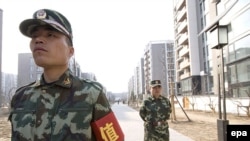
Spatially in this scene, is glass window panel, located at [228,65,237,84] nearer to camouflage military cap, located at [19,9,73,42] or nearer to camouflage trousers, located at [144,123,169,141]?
camouflage trousers, located at [144,123,169,141]

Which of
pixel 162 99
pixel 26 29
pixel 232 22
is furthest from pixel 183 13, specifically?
pixel 26 29

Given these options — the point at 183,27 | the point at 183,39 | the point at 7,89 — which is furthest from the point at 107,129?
the point at 7,89

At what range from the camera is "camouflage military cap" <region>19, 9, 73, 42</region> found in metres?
1.55

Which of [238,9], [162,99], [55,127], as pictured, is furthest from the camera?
[238,9]

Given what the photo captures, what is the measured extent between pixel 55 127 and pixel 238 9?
838 inches

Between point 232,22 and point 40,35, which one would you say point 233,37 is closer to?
point 232,22

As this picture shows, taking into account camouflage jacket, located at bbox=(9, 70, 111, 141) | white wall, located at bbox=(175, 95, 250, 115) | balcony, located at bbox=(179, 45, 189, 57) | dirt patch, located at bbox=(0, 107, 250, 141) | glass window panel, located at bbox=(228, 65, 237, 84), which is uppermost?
balcony, located at bbox=(179, 45, 189, 57)

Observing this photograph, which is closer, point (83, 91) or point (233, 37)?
point (83, 91)

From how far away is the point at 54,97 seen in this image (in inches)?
60.3

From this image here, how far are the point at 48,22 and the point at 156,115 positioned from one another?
3.78 metres

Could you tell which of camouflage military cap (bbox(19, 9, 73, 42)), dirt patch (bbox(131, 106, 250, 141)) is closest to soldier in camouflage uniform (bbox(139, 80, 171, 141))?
camouflage military cap (bbox(19, 9, 73, 42))

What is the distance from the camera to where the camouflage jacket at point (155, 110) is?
5.08 m

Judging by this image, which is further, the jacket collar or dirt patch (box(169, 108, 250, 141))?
dirt patch (box(169, 108, 250, 141))

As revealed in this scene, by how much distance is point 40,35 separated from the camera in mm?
1588
